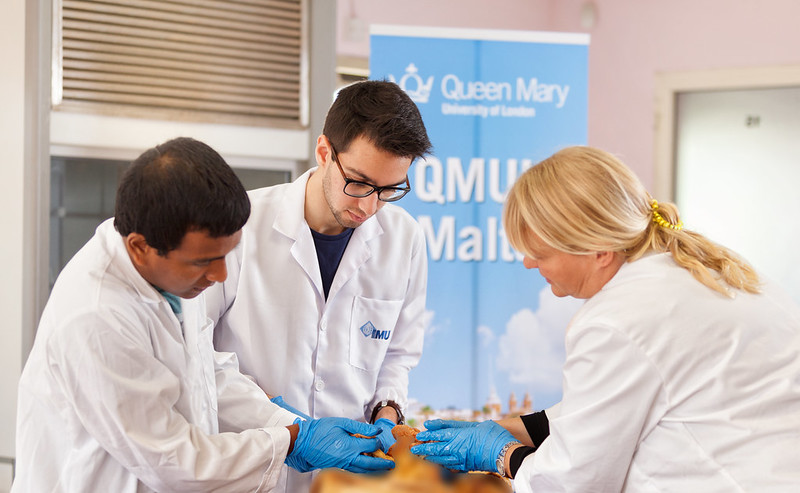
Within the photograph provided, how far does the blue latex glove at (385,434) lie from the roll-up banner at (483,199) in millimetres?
1509

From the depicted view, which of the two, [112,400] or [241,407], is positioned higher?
[112,400]

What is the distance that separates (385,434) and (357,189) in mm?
549

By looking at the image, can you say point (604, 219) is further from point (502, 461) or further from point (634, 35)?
point (634, 35)

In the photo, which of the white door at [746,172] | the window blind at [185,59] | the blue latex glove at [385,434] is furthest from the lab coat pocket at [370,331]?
the white door at [746,172]

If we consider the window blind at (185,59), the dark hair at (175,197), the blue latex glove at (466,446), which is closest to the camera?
the dark hair at (175,197)

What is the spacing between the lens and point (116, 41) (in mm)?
2594

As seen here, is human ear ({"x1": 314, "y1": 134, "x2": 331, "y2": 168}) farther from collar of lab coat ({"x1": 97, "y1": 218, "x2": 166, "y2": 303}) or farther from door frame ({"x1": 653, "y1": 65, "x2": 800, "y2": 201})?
door frame ({"x1": 653, "y1": 65, "x2": 800, "y2": 201})

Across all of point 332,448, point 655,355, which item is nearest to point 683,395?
point 655,355

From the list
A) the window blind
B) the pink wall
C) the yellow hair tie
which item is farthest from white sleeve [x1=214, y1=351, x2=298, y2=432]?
the pink wall

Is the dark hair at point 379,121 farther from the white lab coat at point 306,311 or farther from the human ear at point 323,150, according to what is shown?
the white lab coat at point 306,311

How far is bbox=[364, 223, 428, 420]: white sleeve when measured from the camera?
204cm

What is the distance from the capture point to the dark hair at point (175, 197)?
1.17 metres

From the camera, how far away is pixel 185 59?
8.97 ft

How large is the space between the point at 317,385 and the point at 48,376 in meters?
0.75
